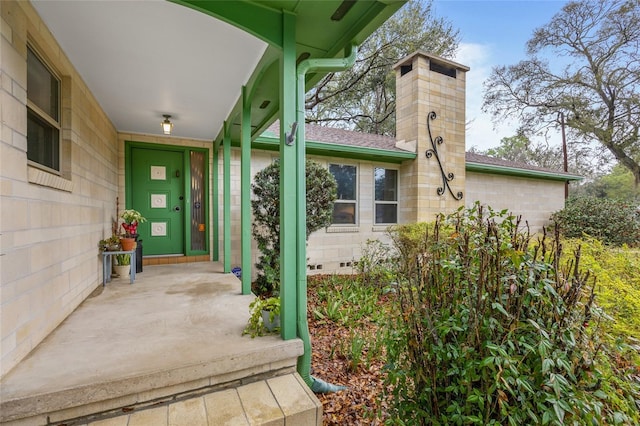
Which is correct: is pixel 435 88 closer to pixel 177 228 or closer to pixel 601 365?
pixel 177 228

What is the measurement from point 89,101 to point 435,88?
6838 mm

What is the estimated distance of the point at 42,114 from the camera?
2303 millimetres

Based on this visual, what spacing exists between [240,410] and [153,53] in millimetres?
2918

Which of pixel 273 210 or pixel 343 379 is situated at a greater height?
pixel 273 210

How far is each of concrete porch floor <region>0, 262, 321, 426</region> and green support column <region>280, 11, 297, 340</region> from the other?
238mm

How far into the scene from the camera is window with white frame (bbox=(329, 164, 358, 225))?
634 centimetres

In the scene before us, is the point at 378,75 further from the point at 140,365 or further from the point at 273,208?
the point at 140,365

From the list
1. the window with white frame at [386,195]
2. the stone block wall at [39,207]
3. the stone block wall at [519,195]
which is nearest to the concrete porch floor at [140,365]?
the stone block wall at [39,207]

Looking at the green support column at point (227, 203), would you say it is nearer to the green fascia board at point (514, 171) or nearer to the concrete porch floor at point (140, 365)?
the concrete porch floor at point (140, 365)

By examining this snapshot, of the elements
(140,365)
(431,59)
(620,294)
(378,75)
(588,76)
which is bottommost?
(140,365)

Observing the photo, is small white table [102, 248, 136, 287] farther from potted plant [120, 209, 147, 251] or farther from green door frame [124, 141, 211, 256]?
green door frame [124, 141, 211, 256]

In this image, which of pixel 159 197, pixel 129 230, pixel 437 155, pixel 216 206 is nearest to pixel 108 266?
pixel 129 230

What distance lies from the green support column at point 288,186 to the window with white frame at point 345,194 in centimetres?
414

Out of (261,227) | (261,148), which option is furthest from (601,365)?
(261,148)
